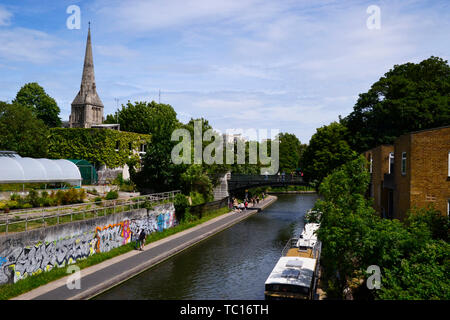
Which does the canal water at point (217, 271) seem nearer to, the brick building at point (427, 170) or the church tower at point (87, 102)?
the brick building at point (427, 170)

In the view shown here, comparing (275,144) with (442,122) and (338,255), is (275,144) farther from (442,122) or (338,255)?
(338,255)

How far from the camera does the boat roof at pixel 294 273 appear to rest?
2148cm

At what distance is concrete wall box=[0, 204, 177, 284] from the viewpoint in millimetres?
21403

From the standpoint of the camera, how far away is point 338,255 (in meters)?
18.1

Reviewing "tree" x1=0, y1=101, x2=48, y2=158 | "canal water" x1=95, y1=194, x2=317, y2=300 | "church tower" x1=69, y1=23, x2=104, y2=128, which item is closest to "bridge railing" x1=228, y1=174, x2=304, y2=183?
"canal water" x1=95, y1=194, x2=317, y2=300

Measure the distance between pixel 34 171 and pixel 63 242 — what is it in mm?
15083

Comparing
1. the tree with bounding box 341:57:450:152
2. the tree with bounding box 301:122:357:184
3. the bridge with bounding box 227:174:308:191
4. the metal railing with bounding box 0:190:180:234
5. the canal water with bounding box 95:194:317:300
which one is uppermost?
the tree with bounding box 341:57:450:152

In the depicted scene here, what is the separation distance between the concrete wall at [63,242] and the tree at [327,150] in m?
30.4

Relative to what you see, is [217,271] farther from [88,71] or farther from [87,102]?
[87,102]

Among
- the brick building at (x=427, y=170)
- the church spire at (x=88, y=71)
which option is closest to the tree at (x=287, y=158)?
the church spire at (x=88, y=71)

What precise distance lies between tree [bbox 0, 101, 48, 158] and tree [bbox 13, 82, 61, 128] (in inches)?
1257

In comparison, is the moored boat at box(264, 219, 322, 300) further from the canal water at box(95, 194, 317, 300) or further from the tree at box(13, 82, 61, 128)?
the tree at box(13, 82, 61, 128)

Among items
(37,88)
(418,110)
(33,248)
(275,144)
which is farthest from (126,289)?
(275,144)

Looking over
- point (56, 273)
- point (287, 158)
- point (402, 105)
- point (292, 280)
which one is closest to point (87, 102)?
point (287, 158)
